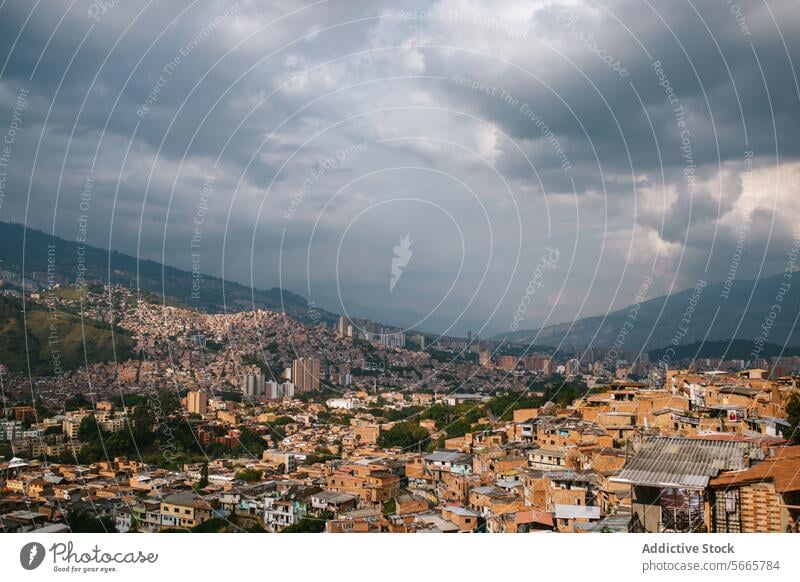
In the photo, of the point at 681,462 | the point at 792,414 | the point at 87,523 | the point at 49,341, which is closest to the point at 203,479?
the point at 87,523

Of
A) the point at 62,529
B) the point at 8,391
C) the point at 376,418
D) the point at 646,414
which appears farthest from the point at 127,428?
the point at 646,414

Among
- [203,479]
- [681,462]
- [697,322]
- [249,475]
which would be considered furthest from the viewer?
[697,322]

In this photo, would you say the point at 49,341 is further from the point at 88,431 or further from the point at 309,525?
the point at 309,525

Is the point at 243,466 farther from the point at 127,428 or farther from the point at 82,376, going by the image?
the point at 82,376

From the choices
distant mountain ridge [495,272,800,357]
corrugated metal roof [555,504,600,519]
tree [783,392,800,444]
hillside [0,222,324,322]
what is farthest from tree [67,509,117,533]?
hillside [0,222,324,322]

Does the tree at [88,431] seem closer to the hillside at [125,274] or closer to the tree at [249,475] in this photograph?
the tree at [249,475]

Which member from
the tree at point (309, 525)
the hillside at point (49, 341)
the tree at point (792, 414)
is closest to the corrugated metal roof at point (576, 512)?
the tree at point (792, 414)
